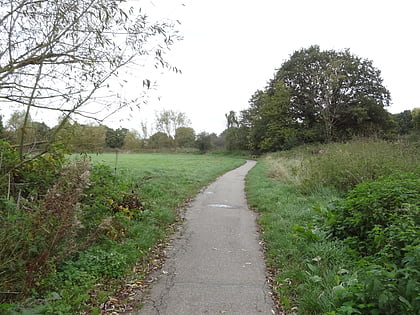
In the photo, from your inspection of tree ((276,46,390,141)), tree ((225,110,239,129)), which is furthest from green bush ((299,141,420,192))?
tree ((225,110,239,129))

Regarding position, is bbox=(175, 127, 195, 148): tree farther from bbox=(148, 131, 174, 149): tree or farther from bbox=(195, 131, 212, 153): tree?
bbox=(195, 131, 212, 153): tree

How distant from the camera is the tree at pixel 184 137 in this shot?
63434mm

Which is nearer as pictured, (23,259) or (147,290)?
(23,259)

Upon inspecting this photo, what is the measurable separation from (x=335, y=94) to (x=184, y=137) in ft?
125

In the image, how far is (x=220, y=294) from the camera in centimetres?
351

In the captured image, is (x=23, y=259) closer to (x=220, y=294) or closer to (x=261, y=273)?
(x=220, y=294)

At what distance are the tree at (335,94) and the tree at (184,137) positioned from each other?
29800 millimetres

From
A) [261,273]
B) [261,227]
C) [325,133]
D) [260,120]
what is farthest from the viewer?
[260,120]

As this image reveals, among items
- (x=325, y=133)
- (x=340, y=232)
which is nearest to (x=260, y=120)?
(x=325, y=133)

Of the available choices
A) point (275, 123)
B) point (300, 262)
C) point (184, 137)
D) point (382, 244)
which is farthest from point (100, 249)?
point (184, 137)

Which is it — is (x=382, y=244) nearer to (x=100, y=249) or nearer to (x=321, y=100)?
(x=100, y=249)

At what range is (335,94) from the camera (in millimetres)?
32594

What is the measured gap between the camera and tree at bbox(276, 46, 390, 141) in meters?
31.2

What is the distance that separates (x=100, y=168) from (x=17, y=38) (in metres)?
3.24
